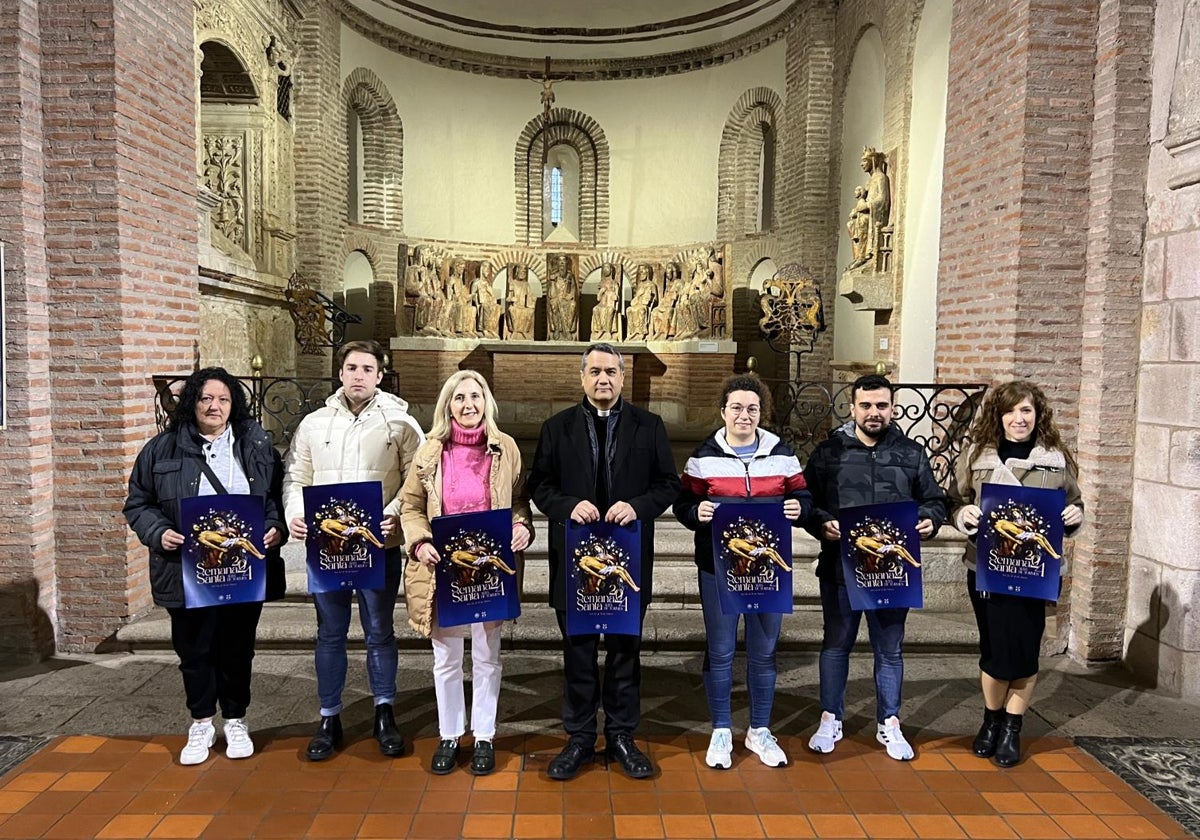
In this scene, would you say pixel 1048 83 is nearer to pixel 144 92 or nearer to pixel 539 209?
pixel 144 92

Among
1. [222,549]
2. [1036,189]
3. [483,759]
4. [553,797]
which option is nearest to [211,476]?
[222,549]

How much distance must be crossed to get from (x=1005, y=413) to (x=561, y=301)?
11.7m

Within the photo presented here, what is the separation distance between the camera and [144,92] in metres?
5.71

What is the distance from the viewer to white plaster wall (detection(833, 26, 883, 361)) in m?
11.7

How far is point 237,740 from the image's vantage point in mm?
4055

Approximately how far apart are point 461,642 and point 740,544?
4.48 feet

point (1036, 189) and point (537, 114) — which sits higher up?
point (537, 114)

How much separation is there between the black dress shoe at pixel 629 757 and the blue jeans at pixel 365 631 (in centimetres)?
113

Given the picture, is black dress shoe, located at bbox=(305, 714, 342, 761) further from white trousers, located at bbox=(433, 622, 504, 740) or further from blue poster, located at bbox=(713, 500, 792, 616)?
blue poster, located at bbox=(713, 500, 792, 616)

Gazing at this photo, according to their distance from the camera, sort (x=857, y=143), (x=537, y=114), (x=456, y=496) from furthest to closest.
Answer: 1. (x=537, y=114)
2. (x=857, y=143)
3. (x=456, y=496)

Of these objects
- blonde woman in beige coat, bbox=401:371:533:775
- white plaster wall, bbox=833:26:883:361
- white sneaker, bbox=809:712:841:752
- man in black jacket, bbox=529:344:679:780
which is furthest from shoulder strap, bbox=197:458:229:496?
white plaster wall, bbox=833:26:883:361

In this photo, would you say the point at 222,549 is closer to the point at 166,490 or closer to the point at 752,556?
the point at 166,490

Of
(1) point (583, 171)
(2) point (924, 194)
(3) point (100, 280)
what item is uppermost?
(1) point (583, 171)

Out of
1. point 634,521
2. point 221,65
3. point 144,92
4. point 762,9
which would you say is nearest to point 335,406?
point 634,521
